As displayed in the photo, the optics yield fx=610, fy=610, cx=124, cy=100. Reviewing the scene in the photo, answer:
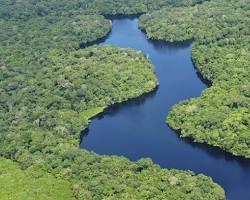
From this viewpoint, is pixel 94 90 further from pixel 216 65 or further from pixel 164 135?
pixel 216 65

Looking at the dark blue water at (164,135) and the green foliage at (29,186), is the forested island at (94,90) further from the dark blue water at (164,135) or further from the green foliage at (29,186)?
the dark blue water at (164,135)

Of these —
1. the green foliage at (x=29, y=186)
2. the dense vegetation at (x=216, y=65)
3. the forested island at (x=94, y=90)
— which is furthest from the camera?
the dense vegetation at (x=216, y=65)

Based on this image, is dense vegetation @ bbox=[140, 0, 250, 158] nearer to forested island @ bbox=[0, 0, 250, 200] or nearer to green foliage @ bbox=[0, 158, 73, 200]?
forested island @ bbox=[0, 0, 250, 200]

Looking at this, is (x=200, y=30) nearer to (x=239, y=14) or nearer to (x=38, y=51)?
(x=239, y=14)

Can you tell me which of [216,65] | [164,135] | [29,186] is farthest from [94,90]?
[29,186]

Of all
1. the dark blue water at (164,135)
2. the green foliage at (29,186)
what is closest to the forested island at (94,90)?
the green foliage at (29,186)

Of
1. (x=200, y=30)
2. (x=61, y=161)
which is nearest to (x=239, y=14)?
(x=200, y=30)
